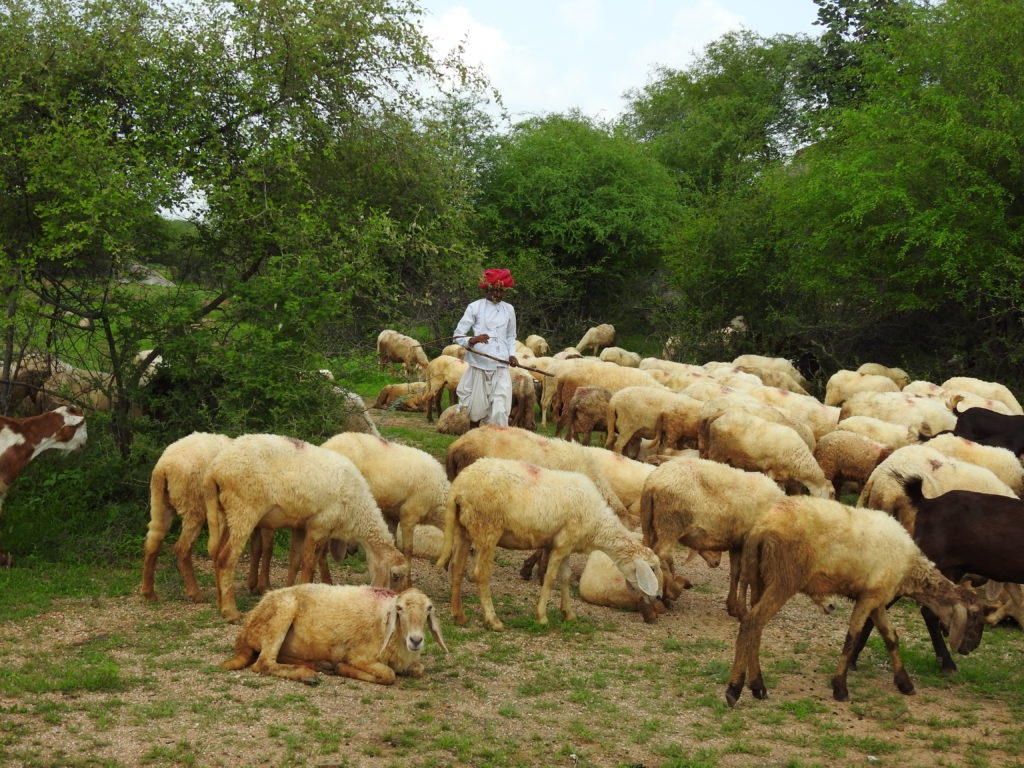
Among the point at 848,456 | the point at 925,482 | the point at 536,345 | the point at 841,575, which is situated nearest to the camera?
the point at 841,575

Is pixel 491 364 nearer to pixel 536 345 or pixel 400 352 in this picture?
pixel 400 352

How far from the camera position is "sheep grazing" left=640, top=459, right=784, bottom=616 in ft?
26.5

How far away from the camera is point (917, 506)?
25.4ft

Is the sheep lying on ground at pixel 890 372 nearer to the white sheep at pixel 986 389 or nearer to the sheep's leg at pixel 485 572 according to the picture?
the white sheep at pixel 986 389

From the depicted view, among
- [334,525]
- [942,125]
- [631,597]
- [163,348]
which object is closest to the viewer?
[334,525]

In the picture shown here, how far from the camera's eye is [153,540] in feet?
25.1

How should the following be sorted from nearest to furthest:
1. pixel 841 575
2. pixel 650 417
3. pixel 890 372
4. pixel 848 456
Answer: pixel 841 575
pixel 848 456
pixel 650 417
pixel 890 372

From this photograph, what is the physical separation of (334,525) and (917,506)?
180 inches

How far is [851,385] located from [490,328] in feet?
30.7


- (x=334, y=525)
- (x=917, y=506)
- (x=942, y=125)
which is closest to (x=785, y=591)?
(x=917, y=506)

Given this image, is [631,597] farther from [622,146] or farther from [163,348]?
[622,146]

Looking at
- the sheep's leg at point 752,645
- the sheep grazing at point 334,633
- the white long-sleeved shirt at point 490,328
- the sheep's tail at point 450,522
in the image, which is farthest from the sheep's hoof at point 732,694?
the white long-sleeved shirt at point 490,328

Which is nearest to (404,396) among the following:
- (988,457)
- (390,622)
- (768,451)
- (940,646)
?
(768,451)

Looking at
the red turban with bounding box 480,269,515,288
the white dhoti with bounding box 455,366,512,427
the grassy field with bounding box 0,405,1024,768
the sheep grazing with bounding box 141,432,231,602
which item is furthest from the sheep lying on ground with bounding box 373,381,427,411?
the sheep grazing with bounding box 141,432,231,602
